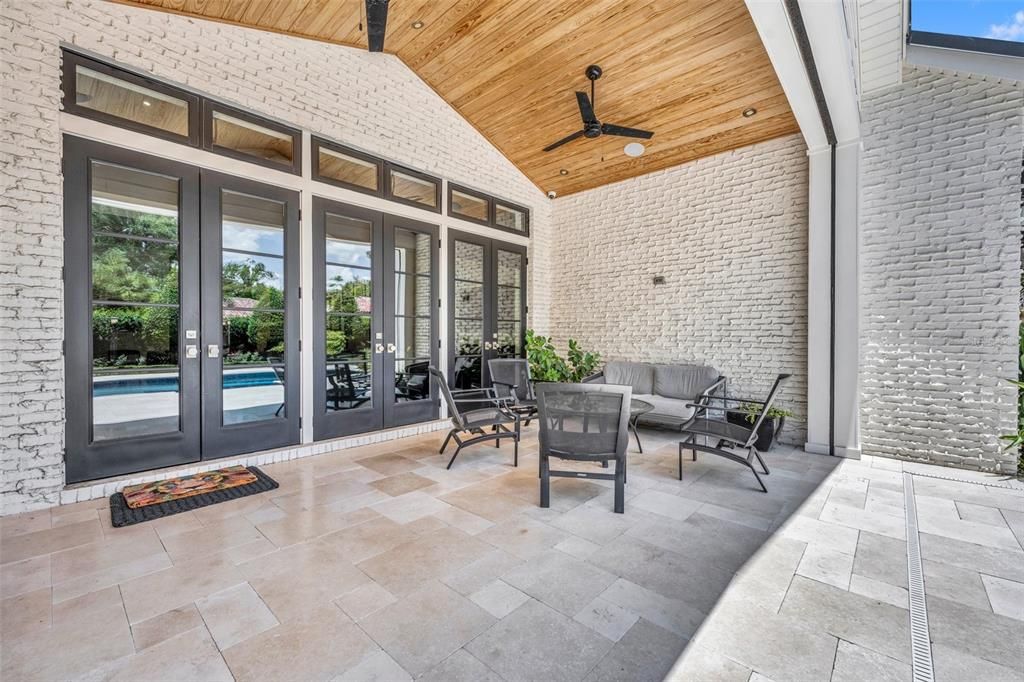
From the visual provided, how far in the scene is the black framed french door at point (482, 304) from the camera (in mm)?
6266

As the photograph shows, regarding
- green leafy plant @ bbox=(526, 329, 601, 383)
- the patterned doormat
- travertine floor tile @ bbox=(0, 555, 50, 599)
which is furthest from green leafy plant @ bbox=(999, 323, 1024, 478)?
travertine floor tile @ bbox=(0, 555, 50, 599)

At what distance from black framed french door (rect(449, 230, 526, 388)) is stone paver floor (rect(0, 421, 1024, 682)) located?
116 inches

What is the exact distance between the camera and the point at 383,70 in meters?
5.29

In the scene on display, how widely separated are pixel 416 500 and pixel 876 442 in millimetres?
4952

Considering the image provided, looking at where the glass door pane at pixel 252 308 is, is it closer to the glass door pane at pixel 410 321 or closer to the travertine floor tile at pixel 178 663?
the glass door pane at pixel 410 321

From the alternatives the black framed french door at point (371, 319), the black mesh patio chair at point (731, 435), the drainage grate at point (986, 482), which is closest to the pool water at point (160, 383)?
the black framed french door at point (371, 319)

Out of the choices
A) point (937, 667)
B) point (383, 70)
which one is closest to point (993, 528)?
point (937, 667)

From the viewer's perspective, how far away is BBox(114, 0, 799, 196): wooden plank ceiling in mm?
4104

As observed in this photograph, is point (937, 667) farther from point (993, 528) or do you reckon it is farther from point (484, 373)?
point (484, 373)

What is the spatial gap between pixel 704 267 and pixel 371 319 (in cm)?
436

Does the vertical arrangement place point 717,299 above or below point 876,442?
above

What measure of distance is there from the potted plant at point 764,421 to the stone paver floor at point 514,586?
121cm

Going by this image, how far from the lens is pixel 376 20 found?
11.5 ft

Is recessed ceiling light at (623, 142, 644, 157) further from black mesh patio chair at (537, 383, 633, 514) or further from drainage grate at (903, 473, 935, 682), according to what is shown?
drainage grate at (903, 473, 935, 682)
